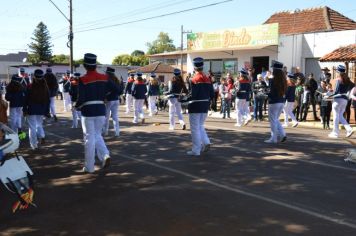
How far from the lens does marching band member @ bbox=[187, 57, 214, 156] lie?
10.1m

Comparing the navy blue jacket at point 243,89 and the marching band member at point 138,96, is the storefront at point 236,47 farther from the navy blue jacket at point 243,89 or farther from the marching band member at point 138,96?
the marching band member at point 138,96

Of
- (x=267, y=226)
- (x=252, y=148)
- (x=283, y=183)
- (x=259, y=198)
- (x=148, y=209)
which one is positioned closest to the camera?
(x=267, y=226)

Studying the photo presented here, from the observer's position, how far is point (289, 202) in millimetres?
6367

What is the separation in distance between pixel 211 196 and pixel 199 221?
1.13m

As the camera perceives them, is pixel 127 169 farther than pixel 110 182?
Yes

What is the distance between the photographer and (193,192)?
22.8ft

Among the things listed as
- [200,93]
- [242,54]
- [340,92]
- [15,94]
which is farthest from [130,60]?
[200,93]

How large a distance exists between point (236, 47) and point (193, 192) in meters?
23.6

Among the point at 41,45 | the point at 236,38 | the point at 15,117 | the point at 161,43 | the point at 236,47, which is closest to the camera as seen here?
the point at 15,117

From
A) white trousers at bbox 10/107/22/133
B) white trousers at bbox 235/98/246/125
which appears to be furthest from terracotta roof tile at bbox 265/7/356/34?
white trousers at bbox 10/107/22/133

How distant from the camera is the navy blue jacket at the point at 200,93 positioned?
10.2 metres

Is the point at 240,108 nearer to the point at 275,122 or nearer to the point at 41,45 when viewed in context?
the point at 275,122

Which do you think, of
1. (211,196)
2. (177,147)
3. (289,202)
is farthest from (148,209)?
(177,147)

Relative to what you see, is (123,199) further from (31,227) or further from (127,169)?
(127,169)
